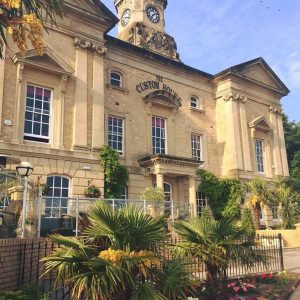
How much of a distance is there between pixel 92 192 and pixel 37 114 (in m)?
5.09

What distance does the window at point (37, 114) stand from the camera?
64.0 ft

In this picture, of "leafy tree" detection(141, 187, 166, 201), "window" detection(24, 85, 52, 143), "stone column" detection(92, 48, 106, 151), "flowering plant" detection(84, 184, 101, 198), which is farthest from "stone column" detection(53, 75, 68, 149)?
"leafy tree" detection(141, 187, 166, 201)

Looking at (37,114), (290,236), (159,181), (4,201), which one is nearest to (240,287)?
(4,201)

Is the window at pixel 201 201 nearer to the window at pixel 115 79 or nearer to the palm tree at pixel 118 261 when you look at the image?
the window at pixel 115 79

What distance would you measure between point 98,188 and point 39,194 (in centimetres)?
873

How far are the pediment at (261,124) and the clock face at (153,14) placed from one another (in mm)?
15418

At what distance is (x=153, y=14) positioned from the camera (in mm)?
38656

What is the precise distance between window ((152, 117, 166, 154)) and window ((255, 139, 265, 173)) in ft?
31.2

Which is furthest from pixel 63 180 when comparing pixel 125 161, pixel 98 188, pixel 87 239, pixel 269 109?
pixel 269 109

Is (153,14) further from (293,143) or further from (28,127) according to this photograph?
(28,127)

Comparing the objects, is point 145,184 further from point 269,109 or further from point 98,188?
point 269,109

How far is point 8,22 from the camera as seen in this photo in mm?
6750

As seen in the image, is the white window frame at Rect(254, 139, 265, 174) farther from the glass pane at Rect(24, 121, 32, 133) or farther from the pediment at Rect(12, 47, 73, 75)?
the glass pane at Rect(24, 121, 32, 133)

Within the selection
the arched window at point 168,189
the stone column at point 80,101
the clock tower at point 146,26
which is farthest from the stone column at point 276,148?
the stone column at point 80,101
